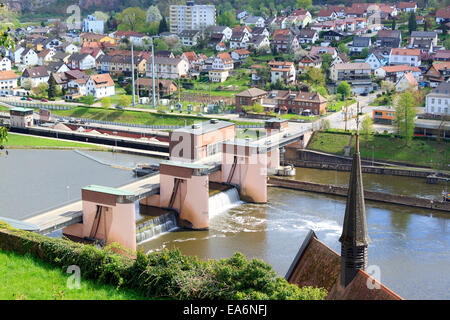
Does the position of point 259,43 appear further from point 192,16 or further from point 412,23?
point 412,23

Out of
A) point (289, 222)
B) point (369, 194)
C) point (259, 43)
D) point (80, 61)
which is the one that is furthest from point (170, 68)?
point (289, 222)

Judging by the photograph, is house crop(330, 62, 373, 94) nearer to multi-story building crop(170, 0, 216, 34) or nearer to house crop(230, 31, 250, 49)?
house crop(230, 31, 250, 49)

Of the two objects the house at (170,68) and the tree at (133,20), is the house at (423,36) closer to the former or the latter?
the house at (170,68)

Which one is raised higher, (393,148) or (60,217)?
(393,148)

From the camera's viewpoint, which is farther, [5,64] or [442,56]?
[5,64]

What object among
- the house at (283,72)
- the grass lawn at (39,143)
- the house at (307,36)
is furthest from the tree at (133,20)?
the grass lawn at (39,143)
